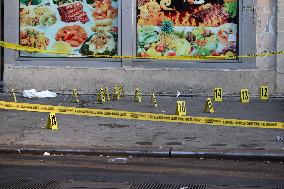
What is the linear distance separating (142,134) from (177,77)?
20.4 ft

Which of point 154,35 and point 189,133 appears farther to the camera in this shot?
point 154,35

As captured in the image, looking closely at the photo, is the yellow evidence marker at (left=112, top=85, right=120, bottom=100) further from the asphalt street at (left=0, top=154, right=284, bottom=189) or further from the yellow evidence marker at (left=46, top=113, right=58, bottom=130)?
the asphalt street at (left=0, top=154, right=284, bottom=189)

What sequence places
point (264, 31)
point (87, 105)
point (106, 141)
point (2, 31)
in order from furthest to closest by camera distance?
point (2, 31), point (264, 31), point (87, 105), point (106, 141)

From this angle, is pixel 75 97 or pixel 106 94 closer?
pixel 75 97

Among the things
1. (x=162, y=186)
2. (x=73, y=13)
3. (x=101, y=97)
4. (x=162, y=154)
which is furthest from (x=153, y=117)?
(x=73, y=13)

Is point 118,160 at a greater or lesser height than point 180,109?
lesser

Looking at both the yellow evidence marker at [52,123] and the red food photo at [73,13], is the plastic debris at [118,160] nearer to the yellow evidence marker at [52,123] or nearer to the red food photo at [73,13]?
the yellow evidence marker at [52,123]

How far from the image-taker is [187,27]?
16.9 metres

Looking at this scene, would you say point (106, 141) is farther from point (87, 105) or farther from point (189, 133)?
point (87, 105)

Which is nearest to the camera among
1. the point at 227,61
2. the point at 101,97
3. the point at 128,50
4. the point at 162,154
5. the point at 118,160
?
the point at 118,160

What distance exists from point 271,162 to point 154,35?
8807 mm

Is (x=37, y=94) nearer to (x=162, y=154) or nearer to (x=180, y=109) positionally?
(x=180, y=109)

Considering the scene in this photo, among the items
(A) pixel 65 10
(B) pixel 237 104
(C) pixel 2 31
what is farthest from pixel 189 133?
(C) pixel 2 31

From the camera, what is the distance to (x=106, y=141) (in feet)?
33.2
